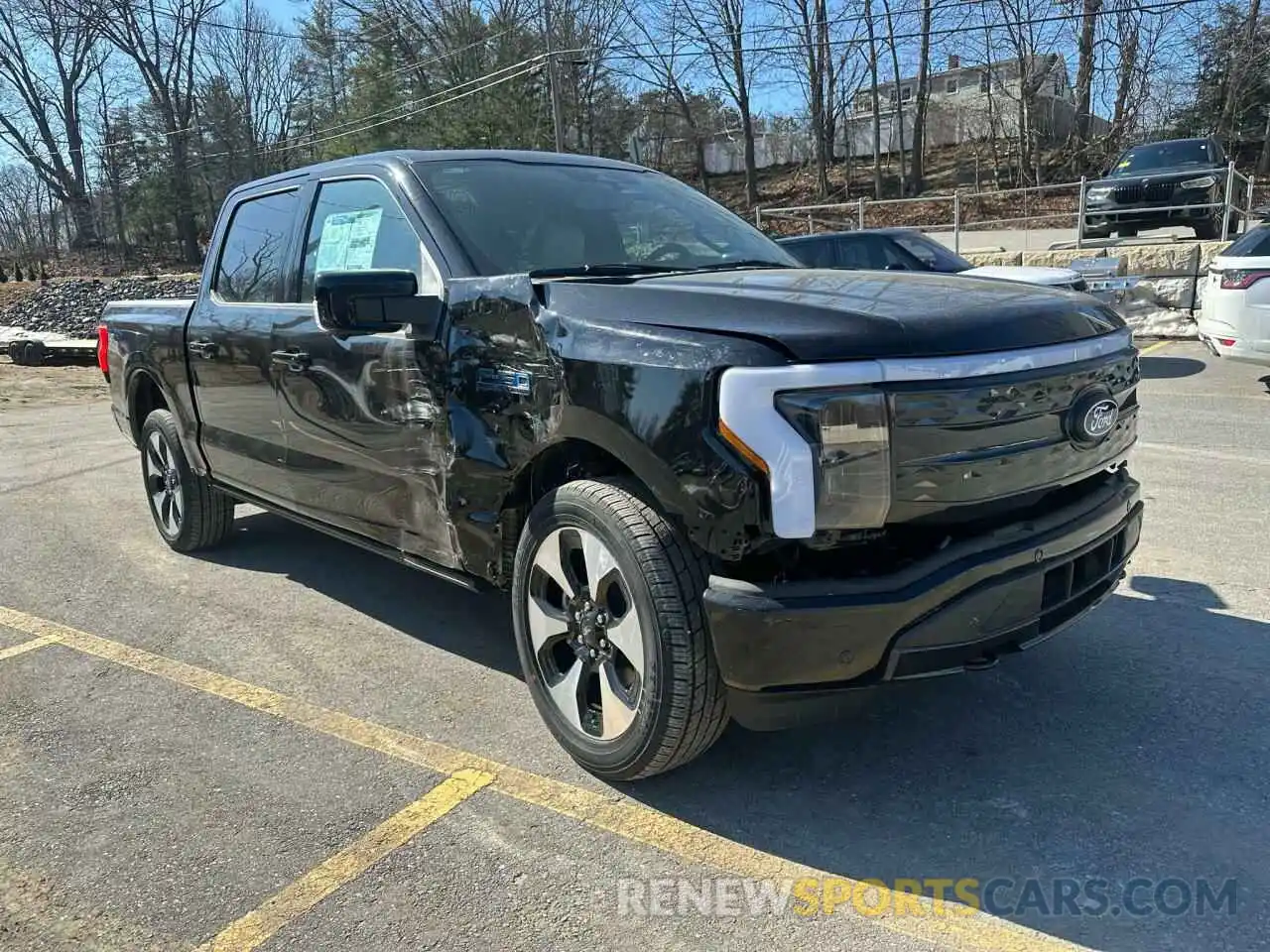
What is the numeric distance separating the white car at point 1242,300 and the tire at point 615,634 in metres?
7.32

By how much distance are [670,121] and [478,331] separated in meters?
46.4

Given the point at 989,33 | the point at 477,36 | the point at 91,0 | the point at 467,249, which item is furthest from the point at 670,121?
the point at 467,249

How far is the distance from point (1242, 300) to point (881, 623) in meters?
7.32

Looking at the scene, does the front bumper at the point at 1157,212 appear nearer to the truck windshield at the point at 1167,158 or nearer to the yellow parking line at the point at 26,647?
the truck windshield at the point at 1167,158

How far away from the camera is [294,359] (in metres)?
3.95

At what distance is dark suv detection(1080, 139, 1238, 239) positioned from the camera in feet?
50.4

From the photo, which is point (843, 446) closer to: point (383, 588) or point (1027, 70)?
point (383, 588)

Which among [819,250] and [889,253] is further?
[819,250]

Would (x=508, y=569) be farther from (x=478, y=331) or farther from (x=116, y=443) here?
(x=116, y=443)

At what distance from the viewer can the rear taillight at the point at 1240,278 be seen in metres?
7.89

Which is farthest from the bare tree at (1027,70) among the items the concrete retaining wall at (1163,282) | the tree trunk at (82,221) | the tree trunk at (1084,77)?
the tree trunk at (82,221)

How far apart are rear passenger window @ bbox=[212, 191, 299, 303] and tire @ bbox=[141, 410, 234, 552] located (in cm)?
97

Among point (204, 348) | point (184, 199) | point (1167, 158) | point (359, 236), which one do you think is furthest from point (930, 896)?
point (184, 199)

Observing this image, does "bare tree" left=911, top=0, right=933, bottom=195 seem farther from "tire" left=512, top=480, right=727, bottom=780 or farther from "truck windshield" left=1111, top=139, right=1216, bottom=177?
"tire" left=512, top=480, right=727, bottom=780
